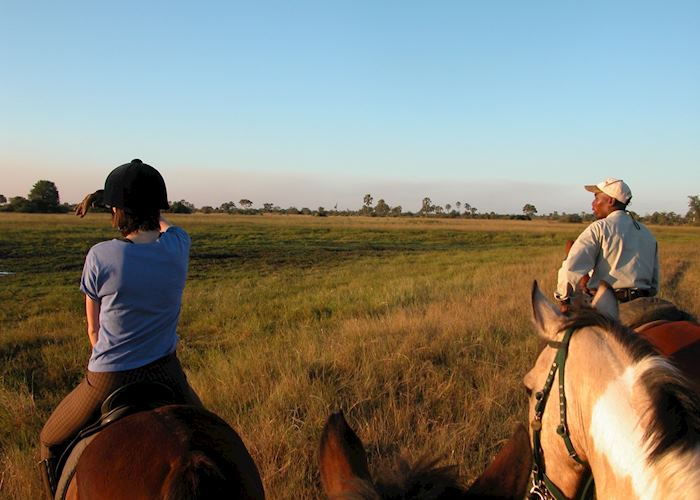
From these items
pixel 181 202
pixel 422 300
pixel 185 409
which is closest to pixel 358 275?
pixel 422 300

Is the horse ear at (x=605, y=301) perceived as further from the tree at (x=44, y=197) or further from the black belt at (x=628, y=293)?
the tree at (x=44, y=197)

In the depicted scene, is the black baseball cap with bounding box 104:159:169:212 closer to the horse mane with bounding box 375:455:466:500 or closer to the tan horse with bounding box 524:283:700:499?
the horse mane with bounding box 375:455:466:500

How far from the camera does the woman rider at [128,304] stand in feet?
7.64

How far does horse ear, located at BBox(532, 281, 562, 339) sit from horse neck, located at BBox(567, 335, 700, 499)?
129 millimetres

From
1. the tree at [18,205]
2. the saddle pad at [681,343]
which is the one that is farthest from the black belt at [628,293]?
the tree at [18,205]

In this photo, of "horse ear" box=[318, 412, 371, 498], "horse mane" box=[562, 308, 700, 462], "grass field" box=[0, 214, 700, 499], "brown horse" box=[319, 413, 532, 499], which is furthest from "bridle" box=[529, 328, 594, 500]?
"grass field" box=[0, 214, 700, 499]

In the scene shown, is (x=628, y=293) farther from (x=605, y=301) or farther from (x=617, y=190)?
(x=605, y=301)

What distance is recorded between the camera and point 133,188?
2.48m

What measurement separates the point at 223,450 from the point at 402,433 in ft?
7.64

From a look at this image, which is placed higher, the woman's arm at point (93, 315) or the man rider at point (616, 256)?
the man rider at point (616, 256)

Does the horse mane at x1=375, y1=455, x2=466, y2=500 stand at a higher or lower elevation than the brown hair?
lower

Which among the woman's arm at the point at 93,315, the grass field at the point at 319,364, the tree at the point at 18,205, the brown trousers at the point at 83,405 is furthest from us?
the tree at the point at 18,205

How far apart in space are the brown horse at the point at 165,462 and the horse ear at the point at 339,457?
0.44m

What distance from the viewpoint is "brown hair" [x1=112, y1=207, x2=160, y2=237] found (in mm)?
2492
